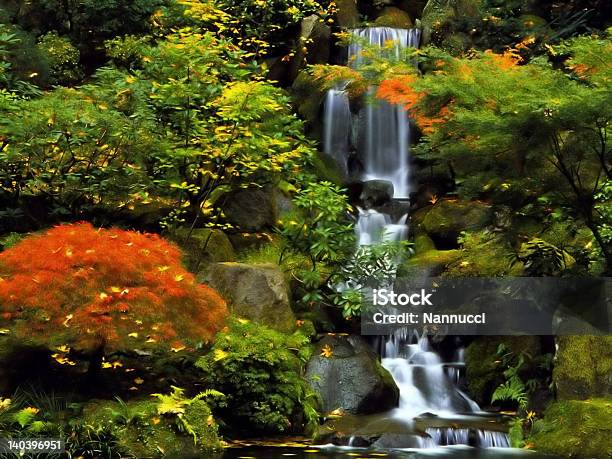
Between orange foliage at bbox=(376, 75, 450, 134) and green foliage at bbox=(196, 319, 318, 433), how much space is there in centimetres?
358

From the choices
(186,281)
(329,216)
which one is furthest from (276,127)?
(186,281)

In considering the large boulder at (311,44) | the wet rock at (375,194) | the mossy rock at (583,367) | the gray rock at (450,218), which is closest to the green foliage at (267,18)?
the large boulder at (311,44)

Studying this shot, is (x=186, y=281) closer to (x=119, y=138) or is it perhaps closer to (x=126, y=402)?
(x=126, y=402)

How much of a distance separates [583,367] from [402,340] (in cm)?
339

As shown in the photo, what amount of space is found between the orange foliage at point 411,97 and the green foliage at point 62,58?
7996 millimetres

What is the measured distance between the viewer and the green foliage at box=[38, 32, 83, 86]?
15.8 m

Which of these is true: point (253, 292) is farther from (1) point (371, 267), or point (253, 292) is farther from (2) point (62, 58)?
(2) point (62, 58)

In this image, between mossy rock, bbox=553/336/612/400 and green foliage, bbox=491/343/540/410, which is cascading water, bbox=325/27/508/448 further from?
mossy rock, bbox=553/336/612/400

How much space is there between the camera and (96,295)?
7.01 m

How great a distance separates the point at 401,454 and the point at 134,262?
3.70m

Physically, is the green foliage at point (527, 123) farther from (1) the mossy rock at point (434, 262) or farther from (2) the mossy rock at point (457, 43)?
(2) the mossy rock at point (457, 43)

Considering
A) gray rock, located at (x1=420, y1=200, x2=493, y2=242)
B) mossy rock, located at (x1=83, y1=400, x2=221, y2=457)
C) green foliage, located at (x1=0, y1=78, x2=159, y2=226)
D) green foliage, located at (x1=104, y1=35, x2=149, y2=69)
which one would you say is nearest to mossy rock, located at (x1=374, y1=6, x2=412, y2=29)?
green foliage, located at (x1=104, y1=35, x2=149, y2=69)

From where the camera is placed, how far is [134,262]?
7332 millimetres

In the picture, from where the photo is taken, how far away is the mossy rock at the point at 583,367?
8664mm
